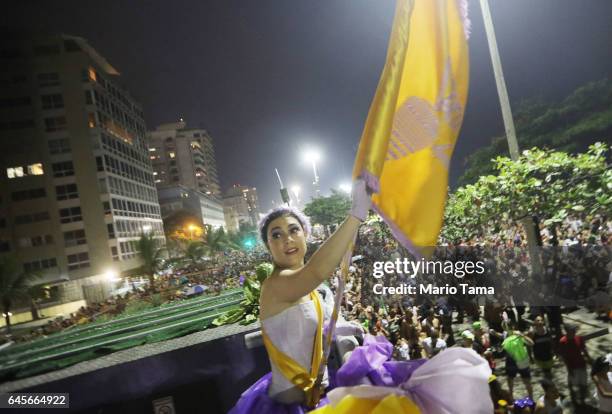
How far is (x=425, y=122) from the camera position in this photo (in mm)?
1853

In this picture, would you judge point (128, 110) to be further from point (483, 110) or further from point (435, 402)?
point (435, 402)

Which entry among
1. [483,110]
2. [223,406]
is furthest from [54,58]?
[483,110]

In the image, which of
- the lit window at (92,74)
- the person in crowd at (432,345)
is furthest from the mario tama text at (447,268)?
the lit window at (92,74)

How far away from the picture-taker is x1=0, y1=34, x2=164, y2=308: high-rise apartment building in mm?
41688

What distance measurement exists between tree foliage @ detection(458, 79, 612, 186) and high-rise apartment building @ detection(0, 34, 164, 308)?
41.0 m

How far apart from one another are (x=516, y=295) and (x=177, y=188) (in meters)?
78.5

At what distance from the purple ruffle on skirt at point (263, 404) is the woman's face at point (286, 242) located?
2.43ft

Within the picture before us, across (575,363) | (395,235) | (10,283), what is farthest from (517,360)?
(10,283)

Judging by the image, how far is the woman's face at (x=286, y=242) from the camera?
212 centimetres

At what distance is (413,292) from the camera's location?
1170 centimetres

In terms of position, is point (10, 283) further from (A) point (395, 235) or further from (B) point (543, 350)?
(A) point (395, 235)

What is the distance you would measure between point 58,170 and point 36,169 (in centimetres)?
213

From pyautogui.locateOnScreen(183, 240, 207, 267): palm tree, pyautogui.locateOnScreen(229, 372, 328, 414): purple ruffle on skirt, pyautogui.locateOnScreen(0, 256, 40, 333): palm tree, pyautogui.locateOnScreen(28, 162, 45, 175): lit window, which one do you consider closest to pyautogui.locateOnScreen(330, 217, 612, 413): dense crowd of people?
pyautogui.locateOnScreen(229, 372, 328, 414): purple ruffle on skirt

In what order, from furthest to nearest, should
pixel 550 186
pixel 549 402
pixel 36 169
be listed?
pixel 36 169 → pixel 550 186 → pixel 549 402
